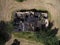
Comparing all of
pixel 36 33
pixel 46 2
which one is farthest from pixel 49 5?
pixel 36 33

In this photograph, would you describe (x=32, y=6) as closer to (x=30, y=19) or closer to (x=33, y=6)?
(x=33, y=6)

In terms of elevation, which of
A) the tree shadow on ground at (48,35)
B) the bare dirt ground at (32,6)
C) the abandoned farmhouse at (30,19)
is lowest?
the tree shadow on ground at (48,35)

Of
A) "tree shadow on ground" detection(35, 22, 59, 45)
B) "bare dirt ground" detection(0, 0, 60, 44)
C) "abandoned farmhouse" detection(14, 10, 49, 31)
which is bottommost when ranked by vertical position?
"tree shadow on ground" detection(35, 22, 59, 45)

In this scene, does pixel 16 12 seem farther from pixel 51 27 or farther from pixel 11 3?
pixel 51 27

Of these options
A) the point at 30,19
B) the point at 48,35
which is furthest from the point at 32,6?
the point at 48,35

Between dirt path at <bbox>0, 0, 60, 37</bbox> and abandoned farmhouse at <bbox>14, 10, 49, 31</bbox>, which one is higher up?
dirt path at <bbox>0, 0, 60, 37</bbox>

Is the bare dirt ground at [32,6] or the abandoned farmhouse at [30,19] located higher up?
the bare dirt ground at [32,6]
